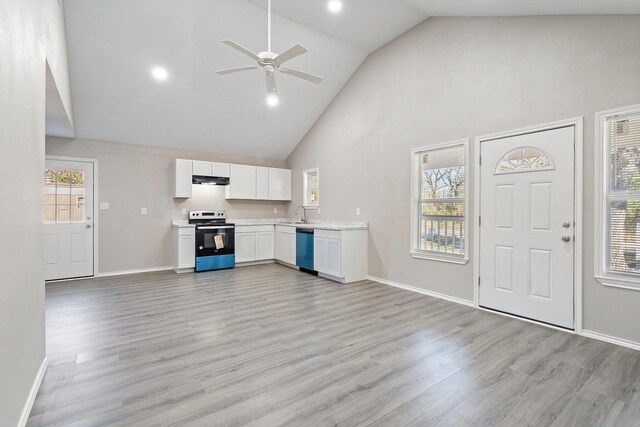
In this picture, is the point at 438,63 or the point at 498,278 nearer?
the point at 498,278

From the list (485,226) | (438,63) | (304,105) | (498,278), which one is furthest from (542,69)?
(304,105)

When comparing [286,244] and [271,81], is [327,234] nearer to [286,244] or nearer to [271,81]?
[286,244]

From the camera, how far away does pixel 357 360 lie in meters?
2.46

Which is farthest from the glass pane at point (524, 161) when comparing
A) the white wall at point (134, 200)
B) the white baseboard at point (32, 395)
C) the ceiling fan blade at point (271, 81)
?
the white wall at point (134, 200)

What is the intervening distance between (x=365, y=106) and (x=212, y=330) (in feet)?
13.9

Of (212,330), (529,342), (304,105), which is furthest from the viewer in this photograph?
(304,105)

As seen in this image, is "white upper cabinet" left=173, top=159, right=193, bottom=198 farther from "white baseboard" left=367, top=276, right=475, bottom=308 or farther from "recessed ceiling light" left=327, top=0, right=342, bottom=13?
"white baseboard" left=367, top=276, right=475, bottom=308

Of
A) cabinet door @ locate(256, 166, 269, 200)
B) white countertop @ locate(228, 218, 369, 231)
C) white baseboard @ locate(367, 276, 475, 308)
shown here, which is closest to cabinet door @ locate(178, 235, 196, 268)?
white countertop @ locate(228, 218, 369, 231)

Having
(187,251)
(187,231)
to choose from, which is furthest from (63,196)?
(187,251)

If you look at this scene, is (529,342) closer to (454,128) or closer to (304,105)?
(454,128)

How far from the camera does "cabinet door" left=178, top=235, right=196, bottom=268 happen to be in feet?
18.7

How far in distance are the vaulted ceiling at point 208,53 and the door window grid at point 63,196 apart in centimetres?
73

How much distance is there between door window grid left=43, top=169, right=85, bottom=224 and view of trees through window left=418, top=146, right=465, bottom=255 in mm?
5720

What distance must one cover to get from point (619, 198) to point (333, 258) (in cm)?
354
